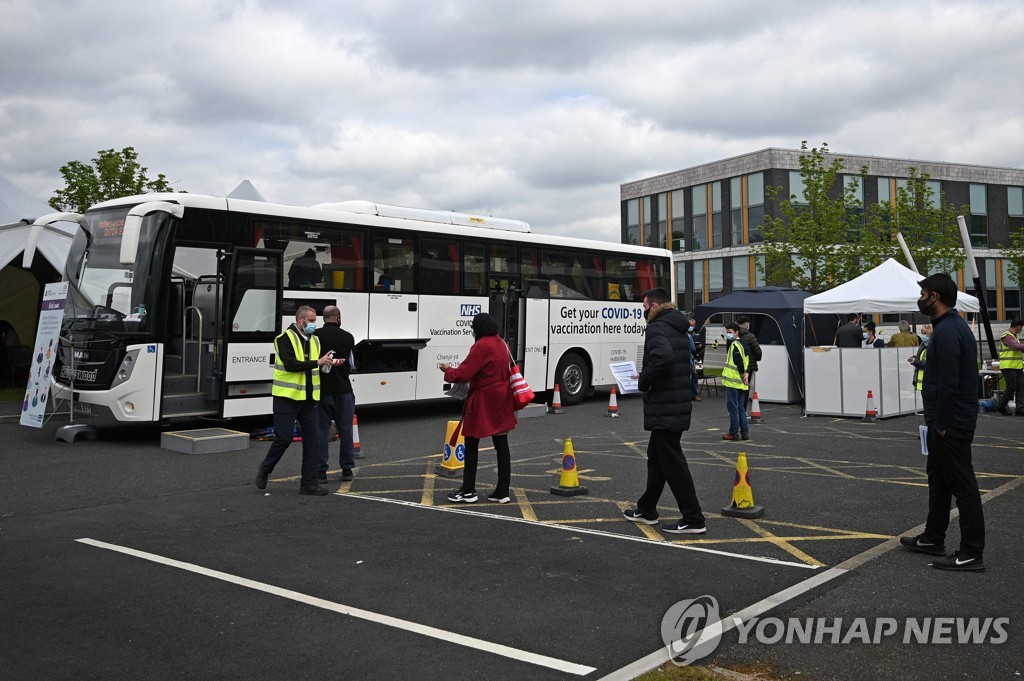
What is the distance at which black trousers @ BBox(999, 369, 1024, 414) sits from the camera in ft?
52.9

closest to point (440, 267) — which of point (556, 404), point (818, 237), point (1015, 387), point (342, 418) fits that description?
point (556, 404)

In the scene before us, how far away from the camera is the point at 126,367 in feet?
38.8

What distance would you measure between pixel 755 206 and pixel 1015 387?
1581 inches

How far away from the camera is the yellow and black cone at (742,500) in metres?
7.56

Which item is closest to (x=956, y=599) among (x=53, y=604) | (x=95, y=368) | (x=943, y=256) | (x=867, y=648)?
(x=867, y=648)

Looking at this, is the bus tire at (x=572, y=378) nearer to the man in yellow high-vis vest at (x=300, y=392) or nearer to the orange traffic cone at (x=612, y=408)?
the orange traffic cone at (x=612, y=408)

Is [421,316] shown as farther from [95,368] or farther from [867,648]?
[867,648]

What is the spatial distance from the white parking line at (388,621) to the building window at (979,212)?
204 feet

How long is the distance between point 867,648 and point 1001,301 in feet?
207

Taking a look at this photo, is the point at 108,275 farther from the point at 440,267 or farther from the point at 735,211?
the point at 735,211

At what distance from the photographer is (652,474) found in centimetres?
736

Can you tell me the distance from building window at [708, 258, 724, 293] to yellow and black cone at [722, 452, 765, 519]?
51374mm

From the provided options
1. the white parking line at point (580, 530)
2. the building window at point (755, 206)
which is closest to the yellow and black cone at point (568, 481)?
the white parking line at point (580, 530)

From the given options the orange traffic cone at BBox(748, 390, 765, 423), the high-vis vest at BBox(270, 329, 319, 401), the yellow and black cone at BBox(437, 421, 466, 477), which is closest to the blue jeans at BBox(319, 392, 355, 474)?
the high-vis vest at BBox(270, 329, 319, 401)
